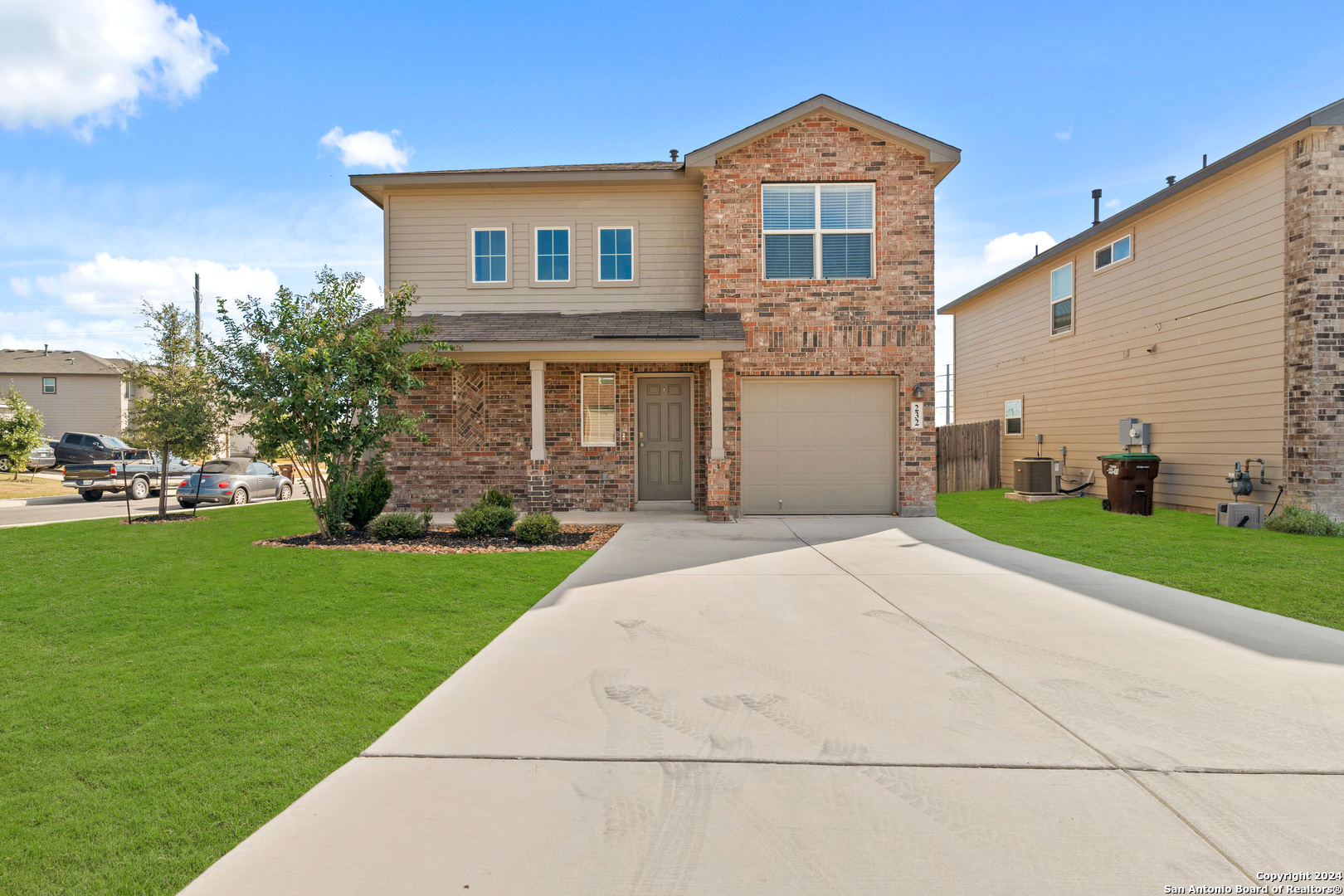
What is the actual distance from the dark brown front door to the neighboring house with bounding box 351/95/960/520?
4 centimetres

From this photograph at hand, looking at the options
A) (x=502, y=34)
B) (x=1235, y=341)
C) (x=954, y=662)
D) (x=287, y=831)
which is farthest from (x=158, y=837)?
(x=1235, y=341)

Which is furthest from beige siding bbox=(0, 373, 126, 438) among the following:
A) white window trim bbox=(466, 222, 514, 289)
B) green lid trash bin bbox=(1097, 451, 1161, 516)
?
green lid trash bin bbox=(1097, 451, 1161, 516)

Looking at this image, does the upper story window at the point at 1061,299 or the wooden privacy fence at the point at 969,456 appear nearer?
the upper story window at the point at 1061,299

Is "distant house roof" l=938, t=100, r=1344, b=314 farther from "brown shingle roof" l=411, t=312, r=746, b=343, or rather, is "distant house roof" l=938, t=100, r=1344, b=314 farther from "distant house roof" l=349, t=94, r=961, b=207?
"brown shingle roof" l=411, t=312, r=746, b=343

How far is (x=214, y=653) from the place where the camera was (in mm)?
4504

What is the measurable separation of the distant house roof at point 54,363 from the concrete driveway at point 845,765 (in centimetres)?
4332

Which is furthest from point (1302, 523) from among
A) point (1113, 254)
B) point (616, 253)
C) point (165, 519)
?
point (165, 519)

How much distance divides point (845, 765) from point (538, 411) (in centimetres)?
976

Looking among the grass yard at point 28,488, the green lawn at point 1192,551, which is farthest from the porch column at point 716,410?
the grass yard at point 28,488

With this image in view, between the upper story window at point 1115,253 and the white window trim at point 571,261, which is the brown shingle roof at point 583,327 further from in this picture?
the upper story window at point 1115,253

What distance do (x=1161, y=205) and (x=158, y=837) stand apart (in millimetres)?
17414

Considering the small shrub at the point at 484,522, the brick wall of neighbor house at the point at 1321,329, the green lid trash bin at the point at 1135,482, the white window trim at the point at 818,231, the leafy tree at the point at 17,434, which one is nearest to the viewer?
the small shrub at the point at 484,522

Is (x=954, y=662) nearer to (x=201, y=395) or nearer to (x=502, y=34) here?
(x=502, y=34)

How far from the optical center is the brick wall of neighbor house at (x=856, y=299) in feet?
40.2
